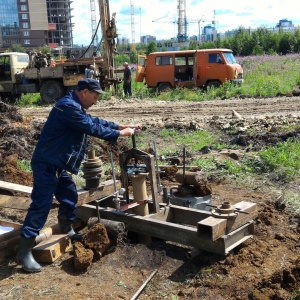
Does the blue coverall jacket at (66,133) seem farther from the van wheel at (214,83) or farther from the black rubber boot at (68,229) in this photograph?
the van wheel at (214,83)

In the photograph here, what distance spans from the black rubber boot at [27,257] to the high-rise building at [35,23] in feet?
291

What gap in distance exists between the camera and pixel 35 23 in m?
91.6

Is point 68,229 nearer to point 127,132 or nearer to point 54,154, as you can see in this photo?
point 54,154

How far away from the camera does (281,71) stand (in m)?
24.0

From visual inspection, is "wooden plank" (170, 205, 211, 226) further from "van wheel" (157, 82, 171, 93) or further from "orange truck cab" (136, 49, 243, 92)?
"van wheel" (157, 82, 171, 93)

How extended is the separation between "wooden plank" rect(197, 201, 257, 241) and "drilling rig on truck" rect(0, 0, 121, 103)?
13987 mm

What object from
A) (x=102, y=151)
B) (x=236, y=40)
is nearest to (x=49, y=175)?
(x=102, y=151)

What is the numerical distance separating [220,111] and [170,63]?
589cm

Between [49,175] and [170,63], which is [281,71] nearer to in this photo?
[170,63]

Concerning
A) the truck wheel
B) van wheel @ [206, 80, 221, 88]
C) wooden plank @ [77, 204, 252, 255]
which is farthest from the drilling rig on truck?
wooden plank @ [77, 204, 252, 255]

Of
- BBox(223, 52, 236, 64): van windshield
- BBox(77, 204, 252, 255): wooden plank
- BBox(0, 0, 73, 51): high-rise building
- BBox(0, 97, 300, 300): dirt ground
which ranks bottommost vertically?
BBox(0, 97, 300, 300): dirt ground

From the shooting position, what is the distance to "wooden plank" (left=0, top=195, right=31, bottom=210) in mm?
5934

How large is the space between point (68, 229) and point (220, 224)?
1696 mm

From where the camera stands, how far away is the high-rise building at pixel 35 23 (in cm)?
9094
